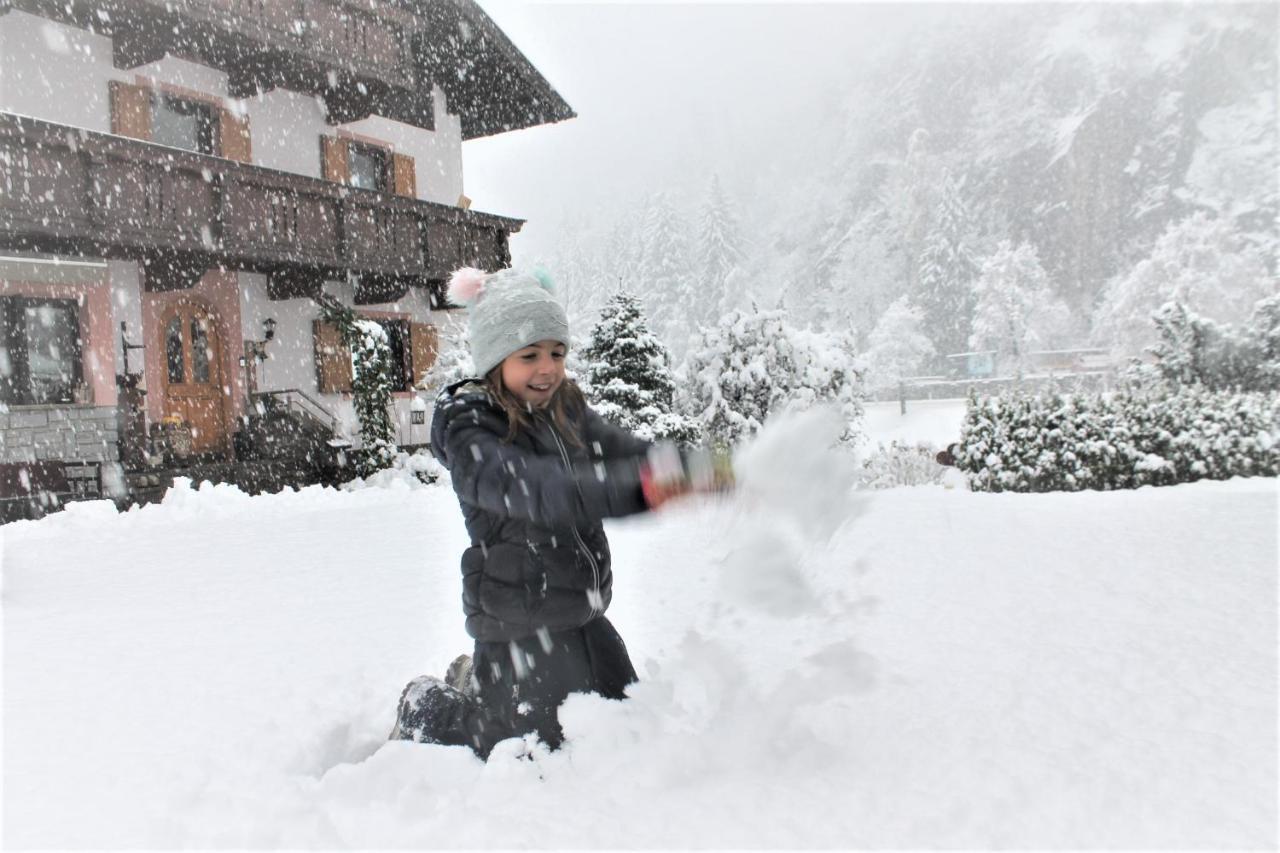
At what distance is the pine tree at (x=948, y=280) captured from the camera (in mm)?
53156

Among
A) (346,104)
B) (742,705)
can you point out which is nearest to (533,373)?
(742,705)

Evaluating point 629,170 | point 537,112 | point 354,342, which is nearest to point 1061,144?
point 629,170

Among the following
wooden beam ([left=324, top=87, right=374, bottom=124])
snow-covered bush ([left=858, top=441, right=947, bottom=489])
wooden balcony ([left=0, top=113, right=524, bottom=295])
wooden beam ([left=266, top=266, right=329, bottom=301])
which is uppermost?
wooden beam ([left=324, top=87, right=374, bottom=124])

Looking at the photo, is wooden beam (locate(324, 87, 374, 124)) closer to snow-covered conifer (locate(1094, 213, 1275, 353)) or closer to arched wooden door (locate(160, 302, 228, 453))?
arched wooden door (locate(160, 302, 228, 453))

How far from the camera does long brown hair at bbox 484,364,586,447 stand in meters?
2.35

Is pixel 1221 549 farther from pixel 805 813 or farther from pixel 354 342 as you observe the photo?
pixel 354 342

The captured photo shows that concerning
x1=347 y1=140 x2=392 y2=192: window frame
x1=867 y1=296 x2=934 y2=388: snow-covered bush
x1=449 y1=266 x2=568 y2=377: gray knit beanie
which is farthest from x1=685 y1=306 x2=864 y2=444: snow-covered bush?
x1=867 y1=296 x2=934 y2=388: snow-covered bush

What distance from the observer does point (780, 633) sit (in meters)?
3.44

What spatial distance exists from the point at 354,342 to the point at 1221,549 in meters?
11.5

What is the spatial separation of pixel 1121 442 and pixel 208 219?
10.8m

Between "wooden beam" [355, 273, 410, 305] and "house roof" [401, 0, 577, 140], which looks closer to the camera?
"wooden beam" [355, 273, 410, 305]

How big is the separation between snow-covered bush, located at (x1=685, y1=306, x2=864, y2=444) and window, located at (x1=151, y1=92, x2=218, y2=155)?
317 inches

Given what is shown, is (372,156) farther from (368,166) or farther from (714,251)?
(714,251)

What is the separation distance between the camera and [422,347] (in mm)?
16047
